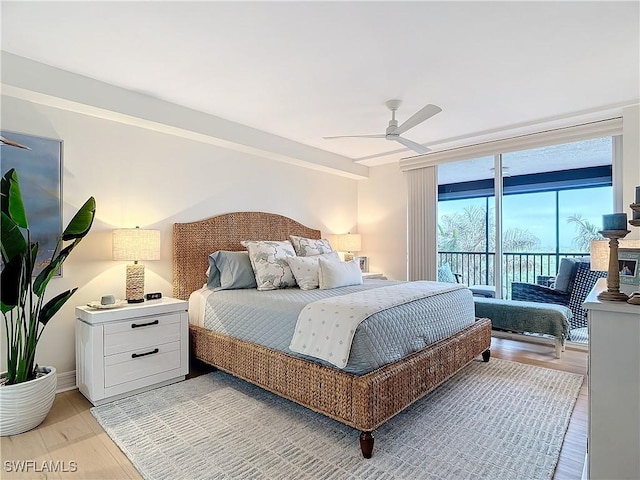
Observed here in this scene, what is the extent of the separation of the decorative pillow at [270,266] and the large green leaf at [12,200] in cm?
173

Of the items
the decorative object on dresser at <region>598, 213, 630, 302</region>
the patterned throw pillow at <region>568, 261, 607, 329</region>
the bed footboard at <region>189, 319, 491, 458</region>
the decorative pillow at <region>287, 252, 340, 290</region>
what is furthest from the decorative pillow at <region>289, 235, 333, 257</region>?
the patterned throw pillow at <region>568, 261, 607, 329</region>

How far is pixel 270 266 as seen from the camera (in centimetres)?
333

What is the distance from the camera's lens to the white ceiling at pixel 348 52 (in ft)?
6.46

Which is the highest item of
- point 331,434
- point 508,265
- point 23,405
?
point 508,265

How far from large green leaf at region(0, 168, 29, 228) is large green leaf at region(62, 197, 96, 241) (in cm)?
26

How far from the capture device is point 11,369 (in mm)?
2189

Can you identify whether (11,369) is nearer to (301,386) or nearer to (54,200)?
(54,200)

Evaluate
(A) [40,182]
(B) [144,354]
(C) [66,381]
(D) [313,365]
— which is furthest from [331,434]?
(A) [40,182]

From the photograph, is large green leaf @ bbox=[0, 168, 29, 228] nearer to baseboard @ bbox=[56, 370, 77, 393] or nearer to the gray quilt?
baseboard @ bbox=[56, 370, 77, 393]

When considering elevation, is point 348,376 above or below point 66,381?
above

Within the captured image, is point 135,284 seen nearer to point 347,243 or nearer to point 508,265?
point 347,243

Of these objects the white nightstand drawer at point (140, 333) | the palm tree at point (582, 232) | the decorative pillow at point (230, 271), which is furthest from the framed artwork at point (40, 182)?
the palm tree at point (582, 232)

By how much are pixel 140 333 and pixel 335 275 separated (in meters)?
1.68

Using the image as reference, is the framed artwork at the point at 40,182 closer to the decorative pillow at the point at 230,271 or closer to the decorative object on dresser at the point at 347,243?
the decorative pillow at the point at 230,271
